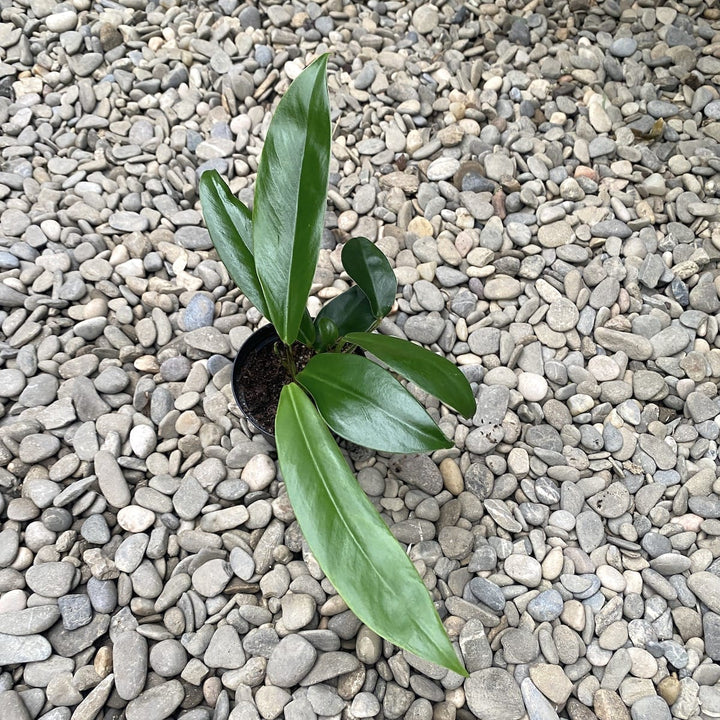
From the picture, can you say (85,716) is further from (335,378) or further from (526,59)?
(526,59)

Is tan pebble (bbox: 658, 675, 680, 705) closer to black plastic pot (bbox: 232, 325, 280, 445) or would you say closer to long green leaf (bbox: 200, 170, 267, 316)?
black plastic pot (bbox: 232, 325, 280, 445)

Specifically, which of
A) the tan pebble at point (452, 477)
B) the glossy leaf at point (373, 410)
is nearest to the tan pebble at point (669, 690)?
the tan pebble at point (452, 477)

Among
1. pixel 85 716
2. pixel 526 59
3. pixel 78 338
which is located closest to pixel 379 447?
pixel 85 716

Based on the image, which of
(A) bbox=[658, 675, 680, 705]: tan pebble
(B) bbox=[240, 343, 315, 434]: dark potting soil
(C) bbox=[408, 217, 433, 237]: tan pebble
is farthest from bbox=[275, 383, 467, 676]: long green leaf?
(C) bbox=[408, 217, 433, 237]: tan pebble

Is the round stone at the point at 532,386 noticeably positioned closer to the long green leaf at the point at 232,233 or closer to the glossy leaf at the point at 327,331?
the glossy leaf at the point at 327,331

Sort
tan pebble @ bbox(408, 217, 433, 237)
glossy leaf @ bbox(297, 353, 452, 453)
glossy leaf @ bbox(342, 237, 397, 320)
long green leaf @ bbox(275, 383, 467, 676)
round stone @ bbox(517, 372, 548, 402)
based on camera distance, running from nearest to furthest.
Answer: long green leaf @ bbox(275, 383, 467, 676) < glossy leaf @ bbox(297, 353, 452, 453) < glossy leaf @ bbox(342, 237, 397, 320) < round stone @ bbox(517, 372, 548, 402) < tan pebble @ bbox(408, 217, 433, 237)

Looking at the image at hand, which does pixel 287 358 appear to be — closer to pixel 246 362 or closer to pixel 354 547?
pixel 246 362

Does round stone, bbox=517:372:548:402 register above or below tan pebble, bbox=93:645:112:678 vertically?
above
